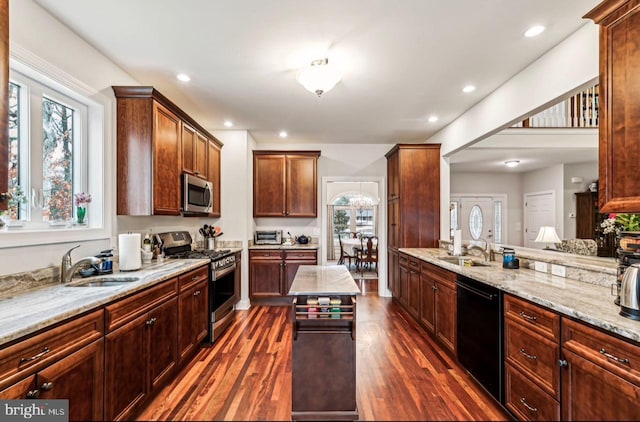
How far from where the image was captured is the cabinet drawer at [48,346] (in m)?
1.10

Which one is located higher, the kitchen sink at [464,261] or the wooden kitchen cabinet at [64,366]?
the kitchen sink at [464,261]

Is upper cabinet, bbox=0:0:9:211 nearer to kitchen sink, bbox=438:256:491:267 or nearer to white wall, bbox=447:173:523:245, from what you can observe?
kitchen sink, bbox=438:256:491:267

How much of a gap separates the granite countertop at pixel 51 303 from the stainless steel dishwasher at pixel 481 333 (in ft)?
7.61

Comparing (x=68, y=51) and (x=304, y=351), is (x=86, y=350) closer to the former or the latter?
(x=304, y=351)

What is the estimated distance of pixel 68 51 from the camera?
2096 millimetres

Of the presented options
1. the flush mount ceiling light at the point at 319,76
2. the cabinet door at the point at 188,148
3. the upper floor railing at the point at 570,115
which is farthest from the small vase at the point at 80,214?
the upper floor railing at the point at 570,115


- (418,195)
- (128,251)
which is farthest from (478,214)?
(128,251)

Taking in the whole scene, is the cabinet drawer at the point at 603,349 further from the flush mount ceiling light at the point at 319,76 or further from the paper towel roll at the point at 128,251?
the paper towel roll at the point at 128,251

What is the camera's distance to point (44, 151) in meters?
2.06

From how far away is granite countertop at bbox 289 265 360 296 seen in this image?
6.09 feet

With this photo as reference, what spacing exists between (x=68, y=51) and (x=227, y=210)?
2617 mm

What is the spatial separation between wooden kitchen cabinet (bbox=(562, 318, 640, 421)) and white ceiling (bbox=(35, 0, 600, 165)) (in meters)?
1.88

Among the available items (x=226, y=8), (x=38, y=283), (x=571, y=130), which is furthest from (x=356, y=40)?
(x=571, y=130)
